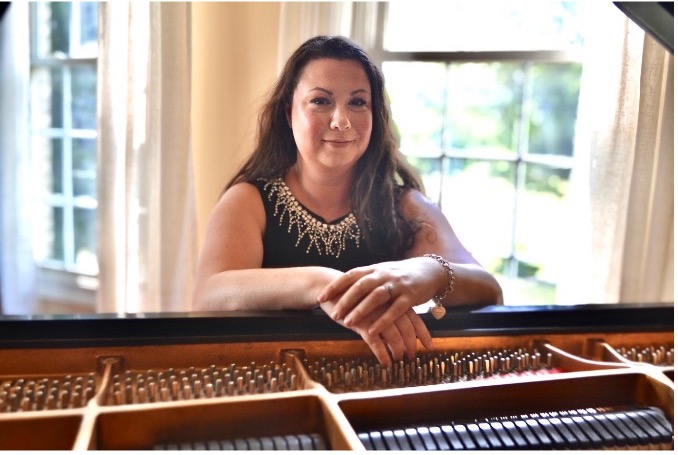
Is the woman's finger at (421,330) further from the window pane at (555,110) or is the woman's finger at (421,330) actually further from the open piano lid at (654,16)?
the window pane at (555,110)

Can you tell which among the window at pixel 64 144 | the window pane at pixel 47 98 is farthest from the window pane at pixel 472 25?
the window pane at pixel 47 98

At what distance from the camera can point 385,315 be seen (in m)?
1.25

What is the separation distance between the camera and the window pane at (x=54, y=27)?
10.9ft

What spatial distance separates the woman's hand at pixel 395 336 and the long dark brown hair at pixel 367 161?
476 millimetres

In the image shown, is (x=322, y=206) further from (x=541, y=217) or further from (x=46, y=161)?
(x=46, y=161)

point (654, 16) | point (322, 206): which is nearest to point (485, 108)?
point (322, 206)

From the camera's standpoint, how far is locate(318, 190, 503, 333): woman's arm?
49.1 inches

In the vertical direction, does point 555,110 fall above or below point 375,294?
above

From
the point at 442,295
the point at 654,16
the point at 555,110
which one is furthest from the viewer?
the point at 555,110

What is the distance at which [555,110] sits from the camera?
3.79m

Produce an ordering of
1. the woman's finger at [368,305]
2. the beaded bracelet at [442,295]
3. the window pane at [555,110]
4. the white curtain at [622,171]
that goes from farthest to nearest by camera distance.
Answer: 1. the window pane at [555,110]
2. the white curtain at [622,171]
3. the beaded bracelet at [442,295]
4. the woman's finger at [368,305]

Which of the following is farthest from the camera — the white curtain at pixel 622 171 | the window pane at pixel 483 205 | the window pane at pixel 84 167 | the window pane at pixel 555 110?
the window pane at pixel 555 110

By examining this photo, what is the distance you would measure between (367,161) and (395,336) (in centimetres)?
61

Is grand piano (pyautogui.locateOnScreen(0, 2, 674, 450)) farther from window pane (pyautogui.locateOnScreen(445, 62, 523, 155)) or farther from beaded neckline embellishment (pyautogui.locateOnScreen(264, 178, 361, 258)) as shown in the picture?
window pane (pyautogui.locateOnScreen(445, 62, 523, 155))
